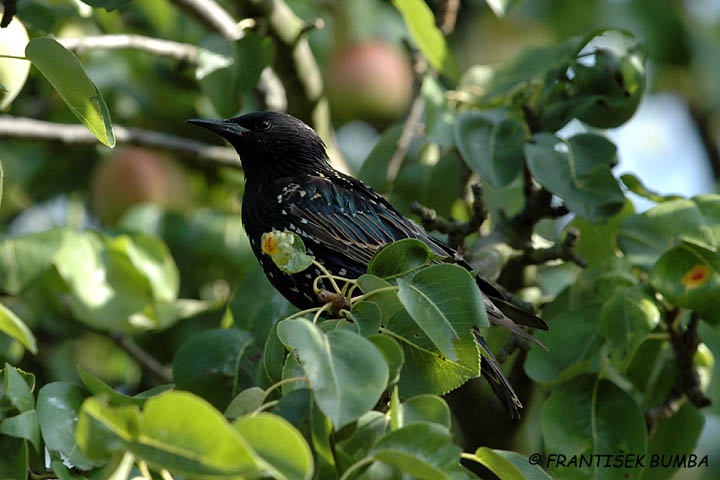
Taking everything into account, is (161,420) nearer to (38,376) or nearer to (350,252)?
(350,252)

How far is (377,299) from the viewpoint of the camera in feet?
8.61

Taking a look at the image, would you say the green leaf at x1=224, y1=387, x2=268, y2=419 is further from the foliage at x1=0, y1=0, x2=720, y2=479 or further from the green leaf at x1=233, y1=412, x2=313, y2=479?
the green leaf at x1=233, y1=412, x2=313, y2=479

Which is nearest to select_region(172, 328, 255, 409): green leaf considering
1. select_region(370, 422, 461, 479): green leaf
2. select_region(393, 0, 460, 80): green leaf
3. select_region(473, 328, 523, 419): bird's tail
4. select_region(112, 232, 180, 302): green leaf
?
select_region(473, 328, 523, 419): bird's tail

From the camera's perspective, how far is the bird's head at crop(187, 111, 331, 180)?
13.3 feet

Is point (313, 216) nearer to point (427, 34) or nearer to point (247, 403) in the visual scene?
point (427, 34)

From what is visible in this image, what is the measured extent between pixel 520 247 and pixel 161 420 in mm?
2405

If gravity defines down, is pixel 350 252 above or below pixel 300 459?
below

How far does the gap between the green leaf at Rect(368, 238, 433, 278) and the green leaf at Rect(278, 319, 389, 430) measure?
428 millimetres

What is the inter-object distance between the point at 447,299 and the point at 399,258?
0.19m

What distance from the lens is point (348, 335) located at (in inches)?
88.0

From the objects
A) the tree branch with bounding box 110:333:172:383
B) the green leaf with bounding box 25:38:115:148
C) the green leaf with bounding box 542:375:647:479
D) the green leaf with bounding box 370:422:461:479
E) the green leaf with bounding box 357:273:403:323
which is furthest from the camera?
the tree branch with bounding box 110:333:172:383

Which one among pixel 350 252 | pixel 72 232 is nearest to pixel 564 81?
pixel 350 252

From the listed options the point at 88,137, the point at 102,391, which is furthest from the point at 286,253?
the point at 88,137

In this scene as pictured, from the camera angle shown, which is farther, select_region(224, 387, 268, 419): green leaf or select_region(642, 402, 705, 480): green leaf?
select_region(642, 402, 705, 480): green leaf
